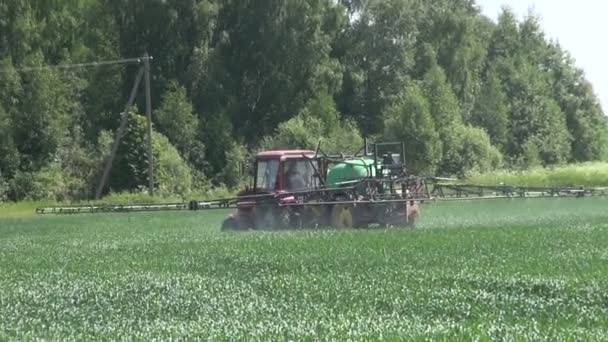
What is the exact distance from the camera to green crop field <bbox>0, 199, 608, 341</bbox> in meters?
12.5

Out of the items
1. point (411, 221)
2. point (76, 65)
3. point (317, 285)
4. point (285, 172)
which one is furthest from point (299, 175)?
point (76, 65)

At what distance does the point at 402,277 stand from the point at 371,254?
14.6 feet

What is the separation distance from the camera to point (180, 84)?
222ft

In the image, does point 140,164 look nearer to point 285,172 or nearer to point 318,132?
point 318,132

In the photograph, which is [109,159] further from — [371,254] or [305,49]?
[371,254]

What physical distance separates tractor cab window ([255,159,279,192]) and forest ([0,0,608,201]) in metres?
22.3

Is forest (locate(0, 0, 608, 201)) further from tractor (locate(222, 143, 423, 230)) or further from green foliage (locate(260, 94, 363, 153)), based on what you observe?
tractor (locate(222, 143, 423, 230))

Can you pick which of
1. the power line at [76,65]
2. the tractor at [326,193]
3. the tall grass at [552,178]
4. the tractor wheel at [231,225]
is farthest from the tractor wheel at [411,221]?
the power line at [76,65]

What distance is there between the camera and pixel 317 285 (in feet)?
55.5

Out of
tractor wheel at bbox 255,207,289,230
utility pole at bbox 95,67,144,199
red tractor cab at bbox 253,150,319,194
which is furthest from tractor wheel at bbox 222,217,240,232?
utility pole at bbox 95,67,144,199

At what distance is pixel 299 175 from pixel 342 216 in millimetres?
2149

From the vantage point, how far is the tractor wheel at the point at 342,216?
32.4 m

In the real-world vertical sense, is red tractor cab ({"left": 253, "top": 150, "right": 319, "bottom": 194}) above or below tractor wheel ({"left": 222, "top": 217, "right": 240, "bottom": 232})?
above

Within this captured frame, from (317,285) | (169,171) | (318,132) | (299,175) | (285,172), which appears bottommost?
(317,285)
